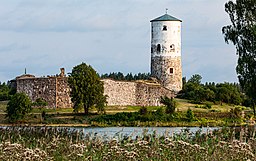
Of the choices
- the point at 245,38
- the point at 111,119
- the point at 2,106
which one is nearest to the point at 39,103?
the point at 2,106

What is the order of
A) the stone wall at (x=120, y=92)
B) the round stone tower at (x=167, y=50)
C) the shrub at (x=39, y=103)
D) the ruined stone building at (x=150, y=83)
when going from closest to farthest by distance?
the shrub at (x=39, y=103), the ruined stone building at (x=150, y=83), the stone wall at (x=120, y=92), the round stone tower at (x=167, y=50)

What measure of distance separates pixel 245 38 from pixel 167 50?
32532 millimetres

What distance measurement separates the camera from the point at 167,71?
202 ft

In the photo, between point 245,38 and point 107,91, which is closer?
point 245,38

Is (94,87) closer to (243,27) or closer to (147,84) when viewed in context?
(147,84)

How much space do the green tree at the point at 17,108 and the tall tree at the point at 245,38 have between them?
16.0 m

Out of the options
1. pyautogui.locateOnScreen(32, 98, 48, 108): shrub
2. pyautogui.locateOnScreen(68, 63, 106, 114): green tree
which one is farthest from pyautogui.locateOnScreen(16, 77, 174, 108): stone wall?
pyautogui.locateOnScreen(68, 63, 106, 114): green tree

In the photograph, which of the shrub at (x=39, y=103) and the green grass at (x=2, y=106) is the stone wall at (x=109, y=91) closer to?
the shrub at (x=39, y=103)

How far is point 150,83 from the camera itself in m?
58.1

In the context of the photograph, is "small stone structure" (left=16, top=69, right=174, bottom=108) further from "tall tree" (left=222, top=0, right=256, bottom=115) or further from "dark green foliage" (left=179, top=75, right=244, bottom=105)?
"tall tree" (left=222, top=0, right=256, bottom=115)

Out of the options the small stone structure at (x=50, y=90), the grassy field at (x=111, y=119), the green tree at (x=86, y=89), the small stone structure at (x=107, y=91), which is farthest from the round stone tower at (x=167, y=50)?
the green tree at (x=86, y=89)

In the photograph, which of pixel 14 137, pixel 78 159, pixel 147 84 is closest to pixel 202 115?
pixel 147 84

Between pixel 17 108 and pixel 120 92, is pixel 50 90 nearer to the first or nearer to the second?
pixel 120 92

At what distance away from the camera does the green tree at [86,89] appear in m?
44.4
